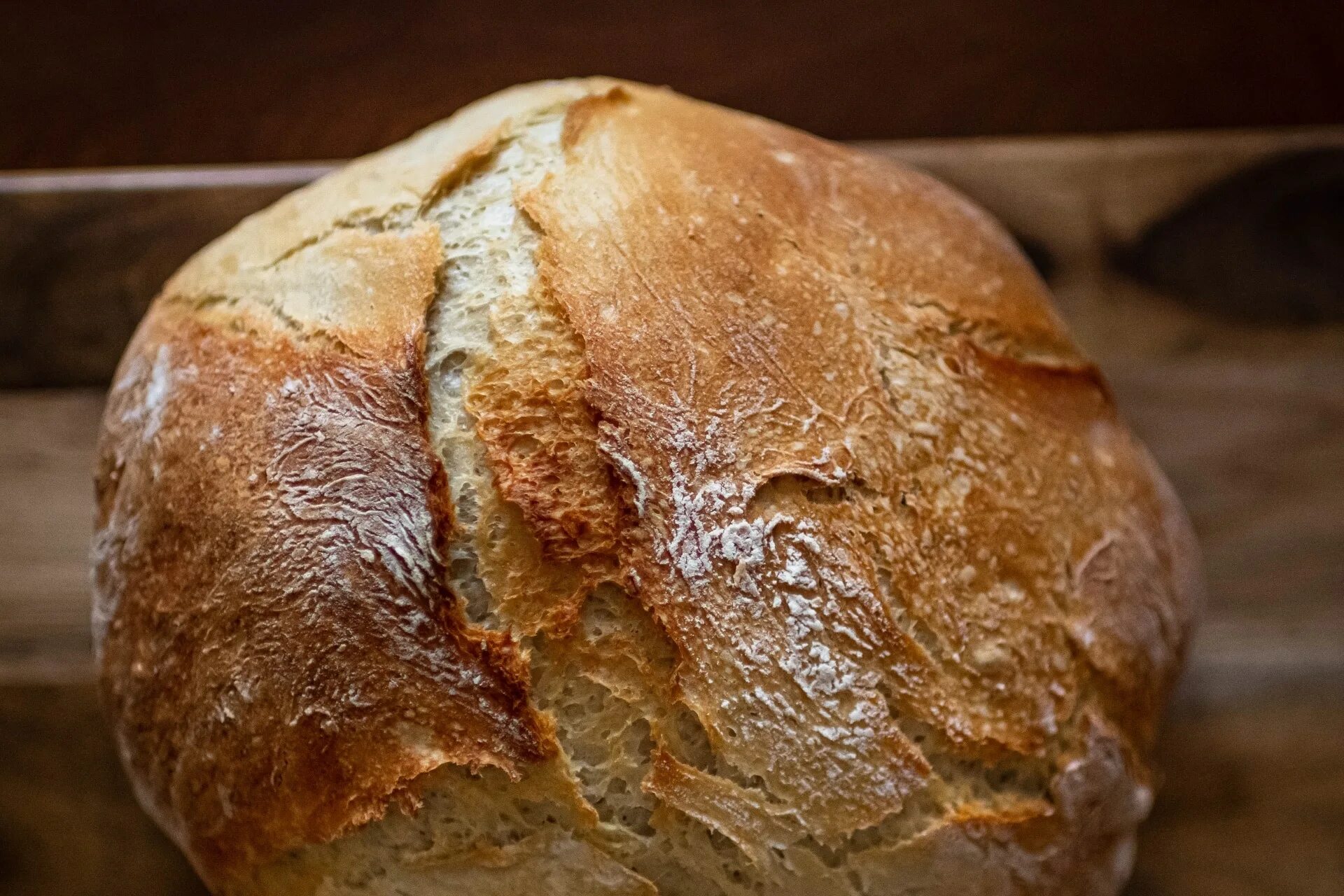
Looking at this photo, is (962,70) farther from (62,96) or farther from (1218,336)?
(62,96)

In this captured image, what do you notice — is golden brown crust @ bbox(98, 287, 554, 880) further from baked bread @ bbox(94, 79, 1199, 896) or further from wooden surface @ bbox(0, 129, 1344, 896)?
wooden surface @ bbox(0, 129, 1344, 896)

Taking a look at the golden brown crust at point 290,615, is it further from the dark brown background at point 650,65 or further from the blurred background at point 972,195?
the dark brown background at point 650,65

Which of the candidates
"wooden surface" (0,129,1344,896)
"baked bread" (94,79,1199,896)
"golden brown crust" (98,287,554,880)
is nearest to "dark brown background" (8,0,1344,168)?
"wooden surface" (0,129,1344,896)

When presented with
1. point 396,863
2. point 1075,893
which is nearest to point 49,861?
point 396,863

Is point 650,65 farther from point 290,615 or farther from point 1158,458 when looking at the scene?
point 290,615

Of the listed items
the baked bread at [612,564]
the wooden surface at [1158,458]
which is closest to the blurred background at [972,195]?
the wooden surface at [1158,458]

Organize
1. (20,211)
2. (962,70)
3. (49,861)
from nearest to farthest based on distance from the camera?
(49,861) < (20,211) < (962,70)

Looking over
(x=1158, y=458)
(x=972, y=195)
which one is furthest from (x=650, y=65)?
(x=1158, y=458)
